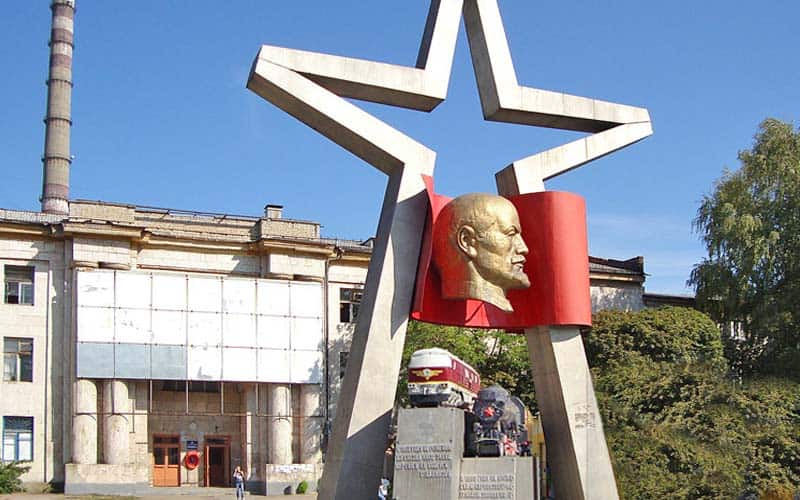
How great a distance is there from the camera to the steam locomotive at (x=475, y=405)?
71.0ft

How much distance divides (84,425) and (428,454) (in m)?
26.2

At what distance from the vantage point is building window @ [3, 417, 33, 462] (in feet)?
144

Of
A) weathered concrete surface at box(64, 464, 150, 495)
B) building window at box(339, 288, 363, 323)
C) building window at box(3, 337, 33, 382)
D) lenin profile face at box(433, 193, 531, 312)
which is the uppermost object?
building window at box(339, 288, 363, 323)

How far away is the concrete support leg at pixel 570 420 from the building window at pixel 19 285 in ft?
93.4

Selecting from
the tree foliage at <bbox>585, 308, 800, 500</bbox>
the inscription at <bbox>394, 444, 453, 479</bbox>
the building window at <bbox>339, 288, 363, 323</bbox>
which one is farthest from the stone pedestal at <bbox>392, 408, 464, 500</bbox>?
the building window at <bbox>339, 288, 363, 323</bbox>

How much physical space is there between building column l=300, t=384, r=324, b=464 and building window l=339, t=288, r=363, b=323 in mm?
3997

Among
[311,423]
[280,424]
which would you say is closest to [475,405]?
[280,424]

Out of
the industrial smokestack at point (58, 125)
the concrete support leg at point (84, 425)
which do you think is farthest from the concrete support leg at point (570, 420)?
the industrial smokestack at point (58, 125)

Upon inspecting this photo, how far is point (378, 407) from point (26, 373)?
27707 mm

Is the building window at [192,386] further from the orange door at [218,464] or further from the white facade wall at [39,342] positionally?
the white facade wall at [39,342]

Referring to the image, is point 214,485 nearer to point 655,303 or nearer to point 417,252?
point 655,303

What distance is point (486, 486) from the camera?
21.0 meters

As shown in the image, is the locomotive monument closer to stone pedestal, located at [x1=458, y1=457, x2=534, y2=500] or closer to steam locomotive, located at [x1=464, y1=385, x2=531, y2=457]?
steam locomotive, located at [x1=464, y1=385, x2=531, y2=457]

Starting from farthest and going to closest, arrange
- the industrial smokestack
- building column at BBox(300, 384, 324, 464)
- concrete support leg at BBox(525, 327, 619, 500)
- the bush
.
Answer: the industrial smokestack
building column at BBox(300, 384, 324, 464)
the bush
concrete support leg at BBox(525, 327, 619, 500)
